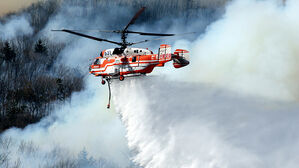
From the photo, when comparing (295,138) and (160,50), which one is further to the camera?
(160,50)

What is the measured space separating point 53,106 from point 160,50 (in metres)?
158

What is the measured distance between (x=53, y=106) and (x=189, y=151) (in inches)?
6597

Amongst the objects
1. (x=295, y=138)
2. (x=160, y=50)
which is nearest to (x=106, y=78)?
(x=160, y=50)

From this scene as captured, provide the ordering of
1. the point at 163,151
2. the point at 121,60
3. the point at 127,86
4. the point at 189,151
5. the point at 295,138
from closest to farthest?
1. the point at 295,138
2. the point at 189,151
3. the point at 163,151
4. the point at 121,60
5. the point at 127,86

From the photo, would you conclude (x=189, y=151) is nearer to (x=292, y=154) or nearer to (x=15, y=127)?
(x=292, y=154)

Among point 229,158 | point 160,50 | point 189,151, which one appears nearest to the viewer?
point 229,158

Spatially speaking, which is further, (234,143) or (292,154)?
(234,143)

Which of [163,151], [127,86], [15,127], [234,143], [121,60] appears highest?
[121,60]

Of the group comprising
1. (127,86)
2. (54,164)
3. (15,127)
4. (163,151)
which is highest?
(127,86)

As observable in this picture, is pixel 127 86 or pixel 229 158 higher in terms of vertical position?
pixel 127 86

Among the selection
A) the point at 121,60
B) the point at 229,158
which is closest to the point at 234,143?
the point at 229,158

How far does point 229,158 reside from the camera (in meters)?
30.7

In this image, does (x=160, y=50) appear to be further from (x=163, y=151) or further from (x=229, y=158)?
(x=229, y=158)

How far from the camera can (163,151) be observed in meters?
39.0
